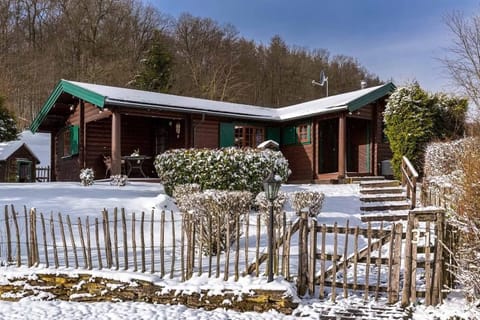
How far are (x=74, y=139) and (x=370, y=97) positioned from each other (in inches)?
417

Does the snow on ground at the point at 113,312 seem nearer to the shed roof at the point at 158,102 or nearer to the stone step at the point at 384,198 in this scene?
the stone step at the point at 384,198

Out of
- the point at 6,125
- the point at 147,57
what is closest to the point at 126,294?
the point at 6,125

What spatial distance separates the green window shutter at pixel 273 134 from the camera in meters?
17.0

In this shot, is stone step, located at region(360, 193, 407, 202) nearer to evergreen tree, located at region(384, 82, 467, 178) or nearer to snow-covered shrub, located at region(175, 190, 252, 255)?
evergreen tree, located at region(384, 82, 467, 178)

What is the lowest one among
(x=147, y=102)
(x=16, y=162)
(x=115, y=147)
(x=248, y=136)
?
(x=16, y=162)

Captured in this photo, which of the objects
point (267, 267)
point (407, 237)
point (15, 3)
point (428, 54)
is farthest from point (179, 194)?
point (15, 3)

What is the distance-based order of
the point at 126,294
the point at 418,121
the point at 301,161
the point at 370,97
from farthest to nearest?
the point at 301,161
the point at 370,97
the point at 418,121
the point at 126,294

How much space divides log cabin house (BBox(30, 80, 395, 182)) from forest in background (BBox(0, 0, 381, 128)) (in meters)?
12.9

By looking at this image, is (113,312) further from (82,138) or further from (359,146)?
(359,146)

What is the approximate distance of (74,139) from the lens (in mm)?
15586

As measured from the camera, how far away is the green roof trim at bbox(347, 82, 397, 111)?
14383 millimetres

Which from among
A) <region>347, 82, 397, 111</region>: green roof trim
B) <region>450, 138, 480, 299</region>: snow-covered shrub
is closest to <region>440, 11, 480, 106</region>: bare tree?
<region>347, 82, 397, 111</region>: green roof trim

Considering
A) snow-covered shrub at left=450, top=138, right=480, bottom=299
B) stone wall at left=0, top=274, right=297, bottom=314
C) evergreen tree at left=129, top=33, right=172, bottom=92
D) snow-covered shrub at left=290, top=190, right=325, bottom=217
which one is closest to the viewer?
snow-covered shrub at left=450, top=138, right=480, bottom=299

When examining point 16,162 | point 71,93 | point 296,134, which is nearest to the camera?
point 71,93
